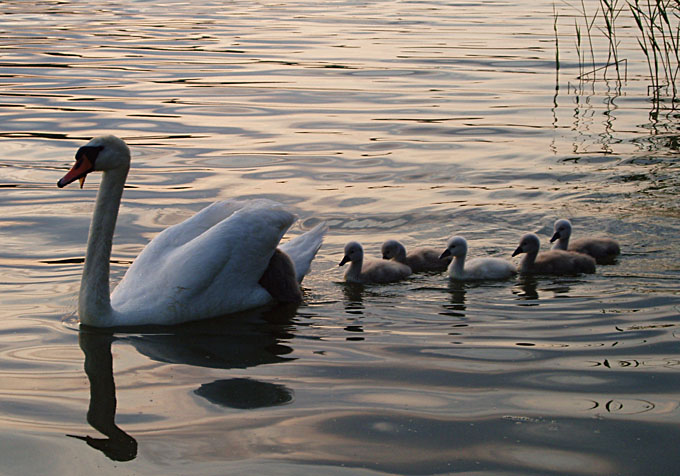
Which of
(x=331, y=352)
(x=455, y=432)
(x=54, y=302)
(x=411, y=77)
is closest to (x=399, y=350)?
(x=331, y=352)

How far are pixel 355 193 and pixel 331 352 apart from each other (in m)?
4.78

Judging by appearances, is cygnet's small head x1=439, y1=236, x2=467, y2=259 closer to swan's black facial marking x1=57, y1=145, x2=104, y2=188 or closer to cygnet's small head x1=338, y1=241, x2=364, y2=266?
cygnet's small head x1=338, y1=241, x2=364, y2=266

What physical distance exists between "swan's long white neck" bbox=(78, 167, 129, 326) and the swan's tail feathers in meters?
1.61

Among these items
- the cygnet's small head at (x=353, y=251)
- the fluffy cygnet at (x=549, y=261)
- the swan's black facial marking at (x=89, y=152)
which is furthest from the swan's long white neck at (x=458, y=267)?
the swan's black facial marking at (x=89, y=152)

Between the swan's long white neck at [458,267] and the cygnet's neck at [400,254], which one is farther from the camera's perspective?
the cygnet's neck at [400,254]

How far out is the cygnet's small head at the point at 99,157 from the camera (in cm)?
664

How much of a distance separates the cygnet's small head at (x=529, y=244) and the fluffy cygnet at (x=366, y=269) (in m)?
1.07

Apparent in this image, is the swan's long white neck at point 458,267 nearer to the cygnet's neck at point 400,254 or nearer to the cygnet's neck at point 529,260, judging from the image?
the cygnet's neck at point 400,254

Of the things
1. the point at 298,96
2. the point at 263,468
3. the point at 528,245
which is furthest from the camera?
the point at 298,96

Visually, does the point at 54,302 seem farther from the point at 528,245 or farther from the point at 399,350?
the point at 528,245

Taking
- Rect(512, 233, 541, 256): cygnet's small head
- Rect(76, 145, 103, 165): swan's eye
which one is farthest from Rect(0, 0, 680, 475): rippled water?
Rect(76, 145, 103, 165): swan's eye

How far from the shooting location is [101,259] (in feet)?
22.5

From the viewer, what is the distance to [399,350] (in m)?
6.13

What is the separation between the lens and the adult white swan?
22.1 feet
